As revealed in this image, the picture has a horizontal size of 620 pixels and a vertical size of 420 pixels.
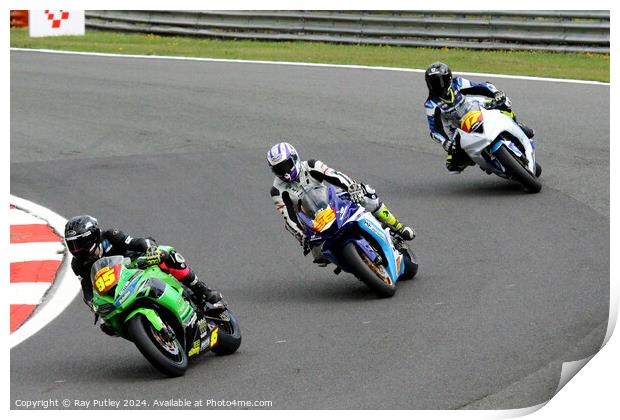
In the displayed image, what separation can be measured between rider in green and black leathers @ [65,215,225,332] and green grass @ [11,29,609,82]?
1317 cm

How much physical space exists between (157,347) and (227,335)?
3.01 ft

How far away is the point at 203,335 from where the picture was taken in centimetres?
933

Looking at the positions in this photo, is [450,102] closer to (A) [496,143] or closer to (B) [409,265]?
(A) [496,143]

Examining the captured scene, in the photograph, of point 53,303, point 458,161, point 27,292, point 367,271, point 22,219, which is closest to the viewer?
point 367,271

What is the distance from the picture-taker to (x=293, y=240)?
13.3 m

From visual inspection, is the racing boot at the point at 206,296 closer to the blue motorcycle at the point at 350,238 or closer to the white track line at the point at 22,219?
the blue motorcycle at the point at 350,238

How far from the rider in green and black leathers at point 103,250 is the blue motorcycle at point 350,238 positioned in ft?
5.24

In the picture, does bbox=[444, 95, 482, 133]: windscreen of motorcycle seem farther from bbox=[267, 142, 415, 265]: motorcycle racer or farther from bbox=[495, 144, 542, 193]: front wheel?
bbox=[267, 142, 415, 265]: motorcycle racer

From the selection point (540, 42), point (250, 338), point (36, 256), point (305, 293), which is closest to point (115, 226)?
point (36, 256)

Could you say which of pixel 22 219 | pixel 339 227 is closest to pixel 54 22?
pixel 22 219

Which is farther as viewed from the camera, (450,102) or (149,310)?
(450,102)

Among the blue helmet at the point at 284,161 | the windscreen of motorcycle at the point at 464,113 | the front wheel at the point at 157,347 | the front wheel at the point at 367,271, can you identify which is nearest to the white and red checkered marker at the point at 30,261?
the front wheel at the point at 157,347

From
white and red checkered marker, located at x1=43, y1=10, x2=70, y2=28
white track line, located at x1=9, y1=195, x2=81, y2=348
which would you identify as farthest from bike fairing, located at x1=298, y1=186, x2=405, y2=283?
white and red checkered marker, located at x1=43, y1=10, x2=70, y2=28

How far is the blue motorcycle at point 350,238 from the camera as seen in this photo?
10633mm
